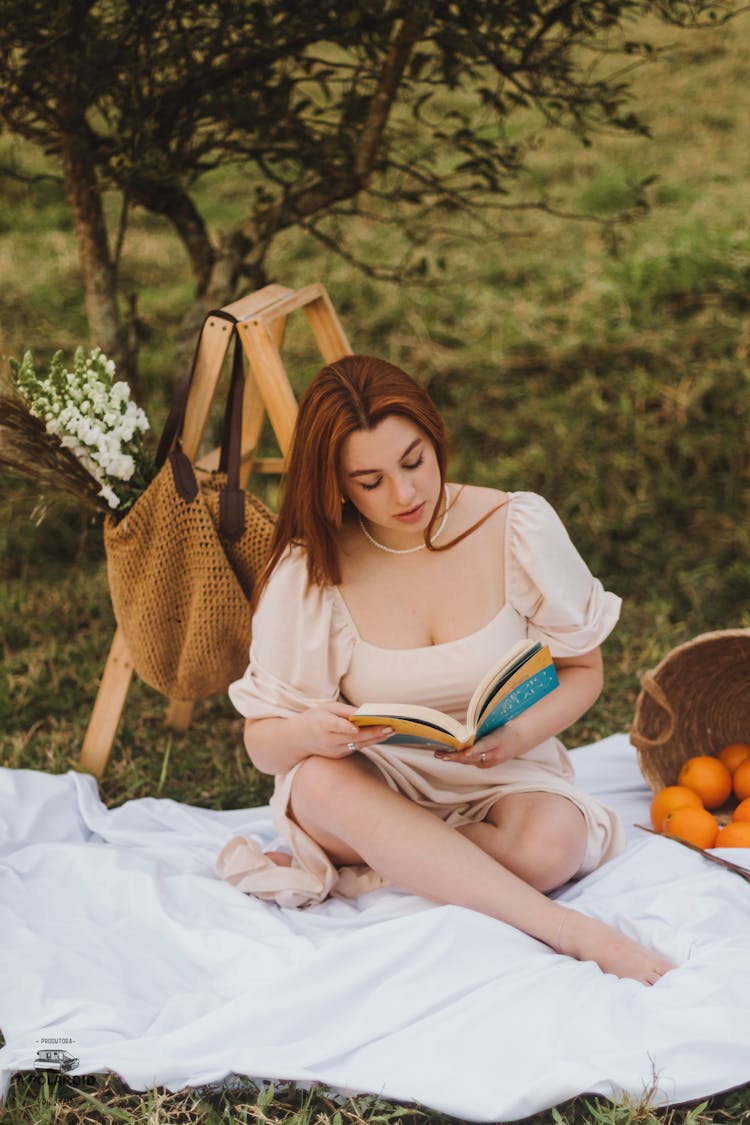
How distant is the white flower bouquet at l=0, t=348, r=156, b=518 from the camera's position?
3.08 meters

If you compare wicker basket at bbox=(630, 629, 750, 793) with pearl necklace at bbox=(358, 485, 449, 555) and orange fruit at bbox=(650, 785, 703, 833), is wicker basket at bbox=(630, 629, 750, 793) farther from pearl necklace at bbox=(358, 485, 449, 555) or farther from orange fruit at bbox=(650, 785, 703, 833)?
pearl necklace at bbox=(358, 485, 449, 555)

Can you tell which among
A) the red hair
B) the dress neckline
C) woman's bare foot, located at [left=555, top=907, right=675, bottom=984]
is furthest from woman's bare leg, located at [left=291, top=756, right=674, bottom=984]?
the red hair

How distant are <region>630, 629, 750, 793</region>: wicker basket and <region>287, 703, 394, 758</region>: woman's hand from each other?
1045 mm

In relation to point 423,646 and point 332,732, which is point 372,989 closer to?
point 332,732

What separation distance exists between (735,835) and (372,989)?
41.1 inches

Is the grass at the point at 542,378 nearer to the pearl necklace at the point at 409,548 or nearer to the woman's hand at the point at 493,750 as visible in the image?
the woman's hand at the point at 493,750

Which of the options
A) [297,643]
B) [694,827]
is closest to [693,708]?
[694,827]

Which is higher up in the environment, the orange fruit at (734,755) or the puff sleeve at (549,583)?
the puff sleeve at (549,583)

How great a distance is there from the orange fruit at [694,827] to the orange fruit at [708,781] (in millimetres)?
209

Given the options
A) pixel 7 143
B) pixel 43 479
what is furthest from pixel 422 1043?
pixel 7 143

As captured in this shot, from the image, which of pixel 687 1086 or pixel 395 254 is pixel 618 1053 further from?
pixel 395 254

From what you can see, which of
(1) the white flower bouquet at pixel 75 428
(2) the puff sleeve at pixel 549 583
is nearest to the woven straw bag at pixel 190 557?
(1) the white flower bouquet at pixel 75 428

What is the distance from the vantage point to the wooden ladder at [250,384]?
10.4ft

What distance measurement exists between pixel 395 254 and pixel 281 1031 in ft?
18.5
